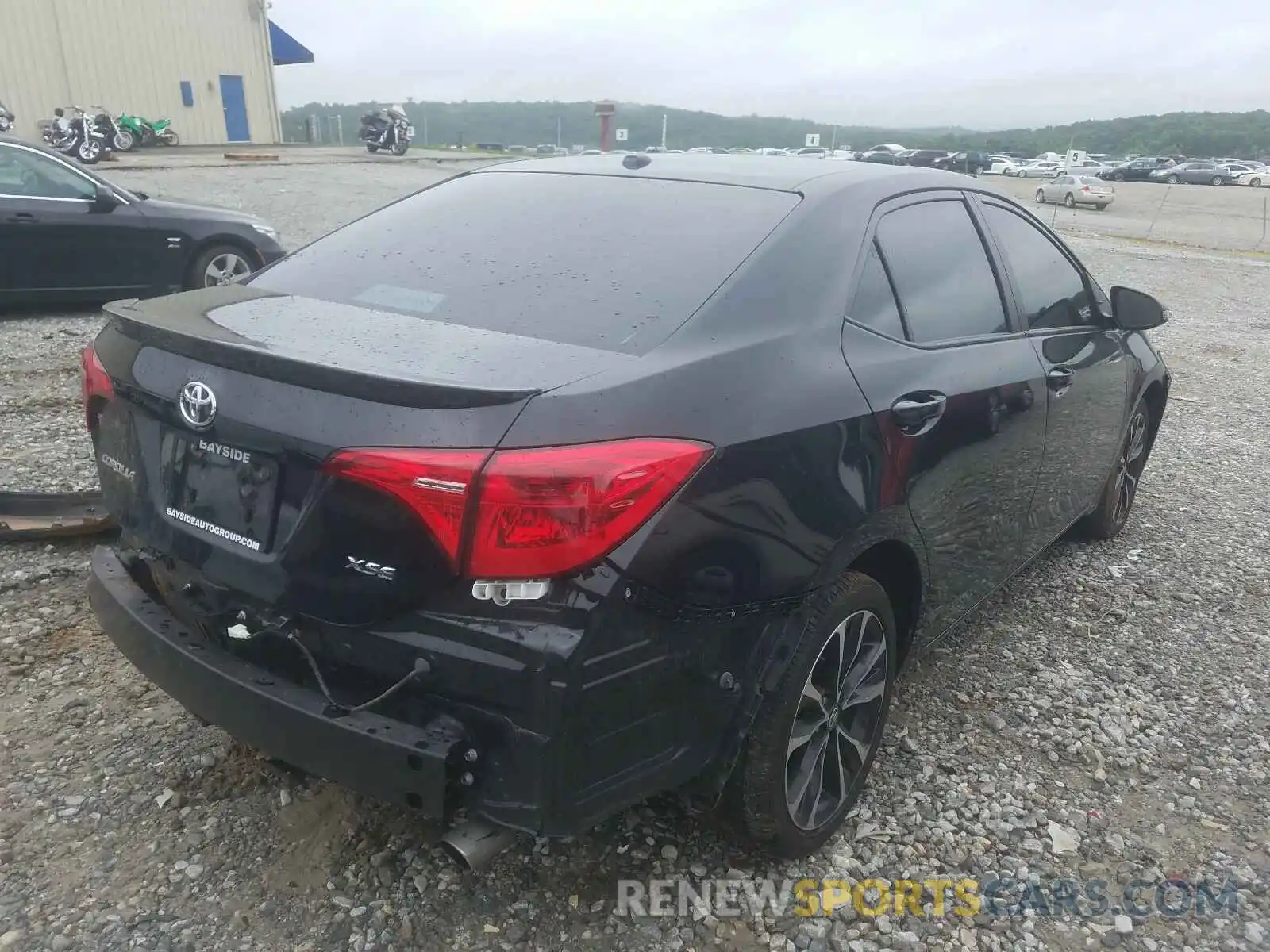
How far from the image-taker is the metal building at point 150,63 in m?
29.3

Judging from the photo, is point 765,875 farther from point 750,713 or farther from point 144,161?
point 144,161

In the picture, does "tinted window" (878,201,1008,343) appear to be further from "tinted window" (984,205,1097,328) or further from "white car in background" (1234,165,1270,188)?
"white car in background" (1234,165,1270,188)

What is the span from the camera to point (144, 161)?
2445 centimetres

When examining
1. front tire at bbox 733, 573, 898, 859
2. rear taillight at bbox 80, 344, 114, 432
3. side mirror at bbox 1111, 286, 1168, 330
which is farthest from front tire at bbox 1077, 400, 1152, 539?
rear taillight at bbox 80, 344, 114, 432

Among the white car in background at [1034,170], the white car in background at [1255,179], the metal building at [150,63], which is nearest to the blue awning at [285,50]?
the metal building at [150,63]

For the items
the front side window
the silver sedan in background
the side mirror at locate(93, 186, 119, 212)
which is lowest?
the silver sedan in background

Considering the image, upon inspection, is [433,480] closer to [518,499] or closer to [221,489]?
[518,499]

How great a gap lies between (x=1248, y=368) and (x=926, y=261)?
778 cm

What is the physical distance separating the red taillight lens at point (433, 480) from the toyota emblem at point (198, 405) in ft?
1.39

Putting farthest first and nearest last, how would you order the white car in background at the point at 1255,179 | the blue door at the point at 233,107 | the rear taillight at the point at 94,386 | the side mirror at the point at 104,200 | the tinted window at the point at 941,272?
the white car in background at the point at 1255,179
the blue door at the point at 233,107
the side mirror at the point at 104,200
the tinted window at the point at 941,272
the rear taillight at the point at 94,386

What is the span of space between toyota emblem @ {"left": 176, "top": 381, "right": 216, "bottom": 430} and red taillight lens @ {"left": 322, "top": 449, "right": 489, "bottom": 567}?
0.42 meters

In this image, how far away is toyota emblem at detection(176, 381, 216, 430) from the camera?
207 cm

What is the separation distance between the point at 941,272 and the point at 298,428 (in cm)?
197

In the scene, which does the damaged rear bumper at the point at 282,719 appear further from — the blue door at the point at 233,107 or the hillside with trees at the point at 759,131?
the hillside with trees at the point at 759,131
